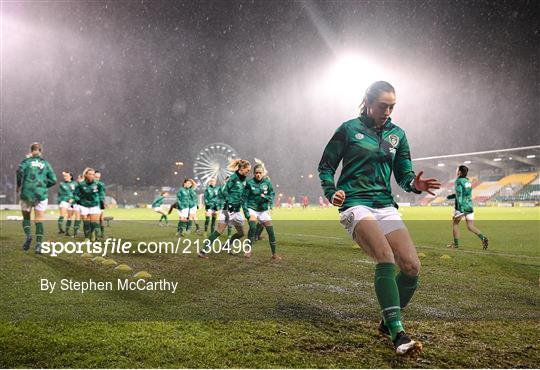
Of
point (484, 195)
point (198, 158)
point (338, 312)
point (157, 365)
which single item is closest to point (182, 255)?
point (338, 312)

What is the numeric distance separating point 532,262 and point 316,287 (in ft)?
18.1

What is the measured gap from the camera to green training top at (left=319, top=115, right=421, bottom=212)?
12.8ft

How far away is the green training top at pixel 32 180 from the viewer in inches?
380

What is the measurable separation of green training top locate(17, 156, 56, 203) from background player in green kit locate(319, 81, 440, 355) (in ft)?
26.6

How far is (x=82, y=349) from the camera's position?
3.58 meters

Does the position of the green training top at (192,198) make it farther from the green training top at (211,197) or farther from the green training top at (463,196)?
the green training top at (463,196)

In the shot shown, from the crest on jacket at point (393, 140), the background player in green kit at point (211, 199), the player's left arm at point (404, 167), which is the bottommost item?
the background player in green kit at point (211, 199)

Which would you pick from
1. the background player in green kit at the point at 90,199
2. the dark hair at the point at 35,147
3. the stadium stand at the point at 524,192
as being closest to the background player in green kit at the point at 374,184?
the dark hair at the point at 35,147

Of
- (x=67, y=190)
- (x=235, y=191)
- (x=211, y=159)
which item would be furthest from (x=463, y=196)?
(x=211, y=159)

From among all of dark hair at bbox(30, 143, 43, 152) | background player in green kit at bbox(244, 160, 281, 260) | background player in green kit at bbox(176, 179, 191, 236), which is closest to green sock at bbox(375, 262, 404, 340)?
background player in green kit at bbox(244, 160, 281, 260)

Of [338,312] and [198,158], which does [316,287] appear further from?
[198,158]

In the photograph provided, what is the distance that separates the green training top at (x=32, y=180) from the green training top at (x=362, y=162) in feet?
26.6

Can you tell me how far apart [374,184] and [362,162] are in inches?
9.1

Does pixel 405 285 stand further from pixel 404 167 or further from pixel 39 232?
pixel 39 232
